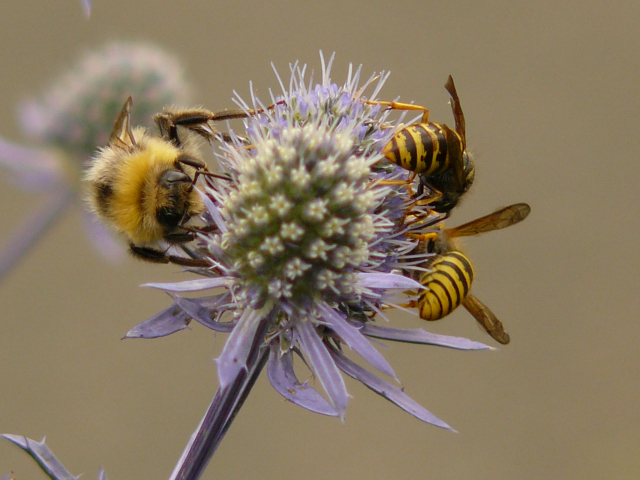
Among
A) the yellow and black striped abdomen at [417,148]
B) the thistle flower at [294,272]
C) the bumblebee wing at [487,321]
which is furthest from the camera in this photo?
the bumblebee wing at [487,321]

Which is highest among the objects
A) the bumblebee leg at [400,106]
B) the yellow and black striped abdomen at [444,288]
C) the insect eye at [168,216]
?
the bumblebee leg at [400,106]

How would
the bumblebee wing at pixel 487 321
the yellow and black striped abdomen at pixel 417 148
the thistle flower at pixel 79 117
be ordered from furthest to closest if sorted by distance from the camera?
1. the thistle flower at pixel 79 117
2. the bumblebee wing at pixel 487 321
3. the yellow and black striped abdomen at pixel 417 148

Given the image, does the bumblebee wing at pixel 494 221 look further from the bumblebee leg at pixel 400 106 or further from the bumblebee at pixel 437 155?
the bumblebee leg at pixel 400 106

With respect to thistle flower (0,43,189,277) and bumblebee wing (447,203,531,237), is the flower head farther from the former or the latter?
thistle flower (0,43,189,277)

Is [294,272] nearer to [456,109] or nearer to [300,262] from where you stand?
[300,262]

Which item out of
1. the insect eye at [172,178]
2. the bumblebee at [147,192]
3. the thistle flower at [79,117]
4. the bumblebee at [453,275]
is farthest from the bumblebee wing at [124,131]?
the thistle flower at [79,117]

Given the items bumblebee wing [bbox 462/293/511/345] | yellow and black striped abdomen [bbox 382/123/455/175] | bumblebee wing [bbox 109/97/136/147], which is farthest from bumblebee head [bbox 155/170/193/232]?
bumblebee wing [bbox 462/293/511/345]
